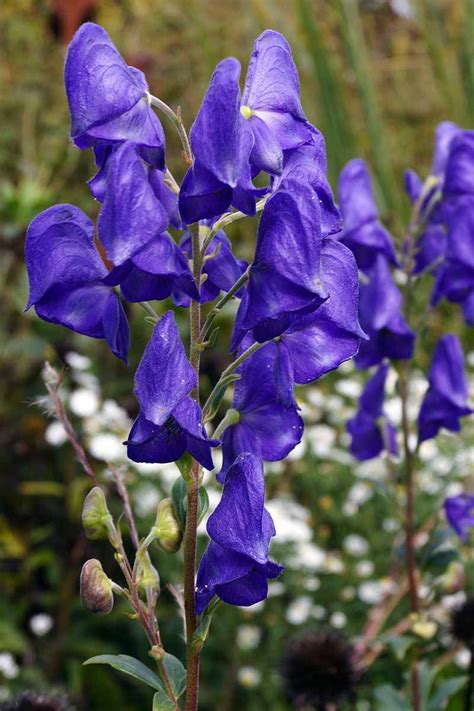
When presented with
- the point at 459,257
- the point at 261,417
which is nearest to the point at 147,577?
the point at 261,417

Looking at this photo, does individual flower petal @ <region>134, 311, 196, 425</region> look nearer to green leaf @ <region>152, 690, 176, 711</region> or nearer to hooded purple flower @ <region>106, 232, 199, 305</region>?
hooded purple flower @ <region>106, 232, 199, 305</region>

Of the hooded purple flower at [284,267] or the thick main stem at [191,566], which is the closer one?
the hooded purple flower at [284,267]

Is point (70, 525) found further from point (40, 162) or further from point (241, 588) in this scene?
point (40, 162)

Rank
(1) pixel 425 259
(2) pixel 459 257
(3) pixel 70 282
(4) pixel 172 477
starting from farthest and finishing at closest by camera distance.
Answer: (4) pixel 172 477
(1) pixel 425 259
(2) pixel 459 257
(3) pixel 70 282

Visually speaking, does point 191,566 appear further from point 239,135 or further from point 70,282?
point 239,135

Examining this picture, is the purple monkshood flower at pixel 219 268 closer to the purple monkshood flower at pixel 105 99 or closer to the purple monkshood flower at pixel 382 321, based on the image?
the purple monkshood flower at pixel 105 99

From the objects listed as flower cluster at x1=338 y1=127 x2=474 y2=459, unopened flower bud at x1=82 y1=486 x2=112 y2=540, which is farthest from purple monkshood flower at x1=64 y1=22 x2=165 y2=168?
flower cluster at x1=338 y1=127 x2=474 y2=459

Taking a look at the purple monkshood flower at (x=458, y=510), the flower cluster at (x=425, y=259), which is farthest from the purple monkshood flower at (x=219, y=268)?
the purple monkshood flower at (x=458, y=510)
